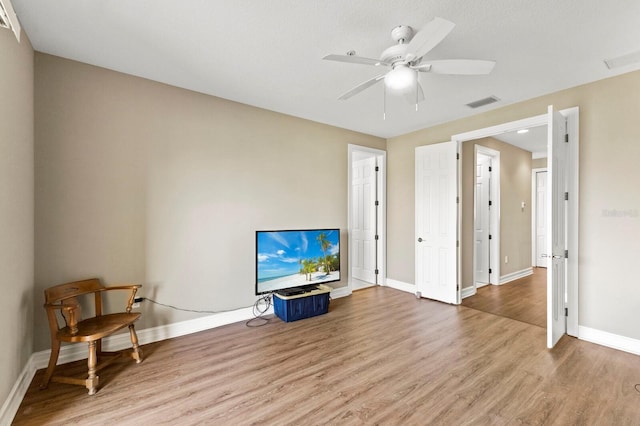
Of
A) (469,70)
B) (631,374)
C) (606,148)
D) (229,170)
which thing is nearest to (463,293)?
(631,374)

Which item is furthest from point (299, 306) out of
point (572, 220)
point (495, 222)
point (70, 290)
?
point (495, 222)

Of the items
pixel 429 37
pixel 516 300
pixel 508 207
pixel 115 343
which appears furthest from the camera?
pixel 508 207

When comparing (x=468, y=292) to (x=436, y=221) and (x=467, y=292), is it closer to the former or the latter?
(x=467, y=292)

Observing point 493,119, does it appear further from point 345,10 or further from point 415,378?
point 415,378

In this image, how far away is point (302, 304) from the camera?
3471 millimetres

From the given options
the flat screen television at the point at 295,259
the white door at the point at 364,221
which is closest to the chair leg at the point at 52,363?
the flat screen television at the point at 295,259

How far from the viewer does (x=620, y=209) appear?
273cm

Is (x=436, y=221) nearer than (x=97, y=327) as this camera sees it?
No

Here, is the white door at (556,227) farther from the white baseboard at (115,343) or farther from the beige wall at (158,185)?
the white baseboard at (115,343)

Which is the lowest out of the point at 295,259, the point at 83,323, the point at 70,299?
the point at 83,323

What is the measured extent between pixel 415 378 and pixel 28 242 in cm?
326

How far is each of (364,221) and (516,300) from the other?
2.67 m

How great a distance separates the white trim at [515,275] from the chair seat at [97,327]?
5730mm

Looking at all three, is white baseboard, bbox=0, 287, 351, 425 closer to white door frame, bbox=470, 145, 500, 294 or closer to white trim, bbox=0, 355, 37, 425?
white trim, bbox=0, 355, 37, 425
